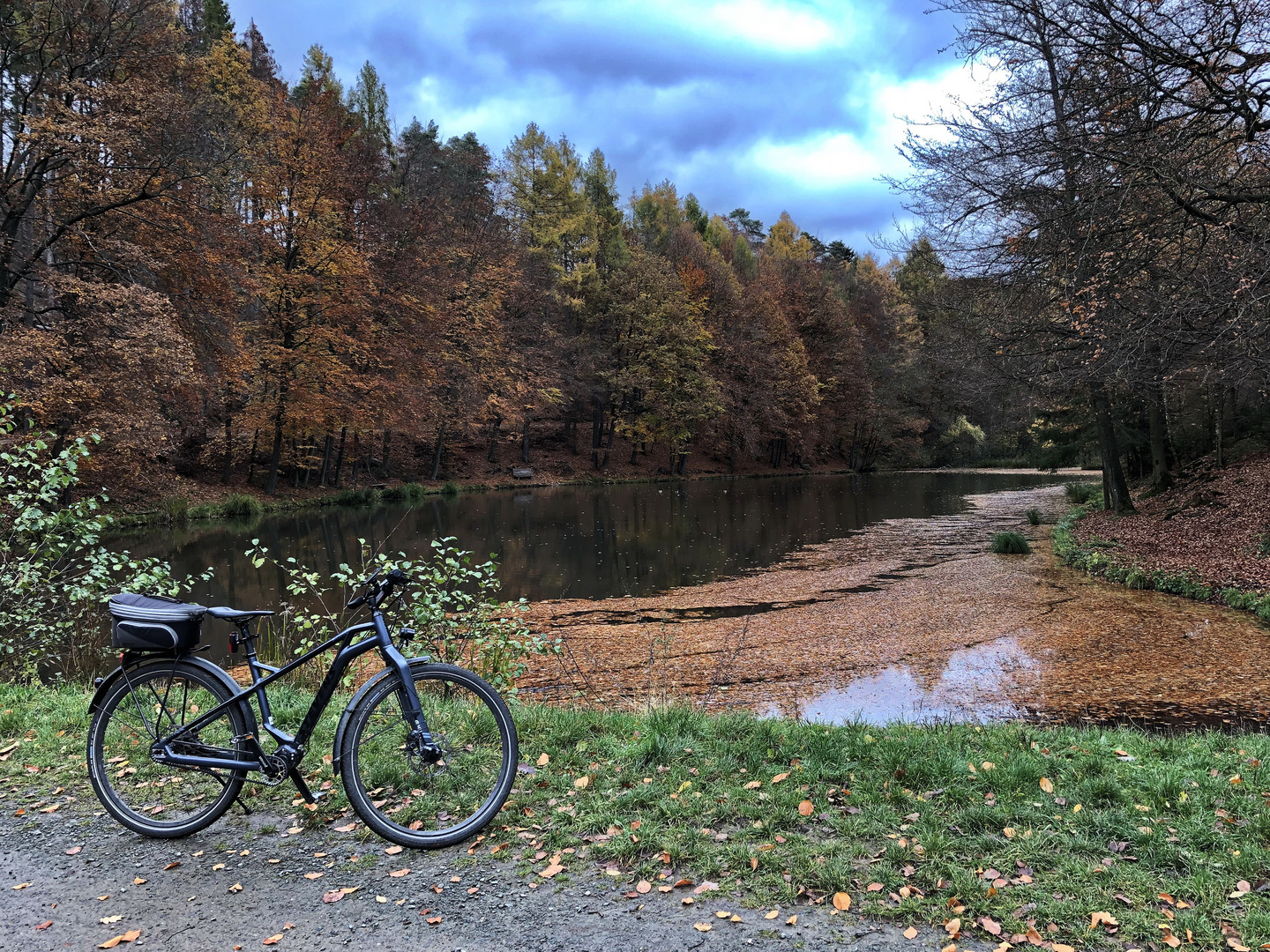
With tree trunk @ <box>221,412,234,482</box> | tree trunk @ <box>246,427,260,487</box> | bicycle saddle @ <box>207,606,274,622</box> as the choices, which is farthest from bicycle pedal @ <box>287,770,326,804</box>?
tree trunk @ <box>246,427,260,487</box>

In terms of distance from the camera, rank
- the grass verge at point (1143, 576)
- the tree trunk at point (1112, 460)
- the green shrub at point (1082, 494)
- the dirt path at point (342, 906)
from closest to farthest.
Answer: the dirt path at point (342, 906)
the grass verge at point (1143, 576)
the tree trunk at point (1112, 460)
the green shrub at point (1082, 494)

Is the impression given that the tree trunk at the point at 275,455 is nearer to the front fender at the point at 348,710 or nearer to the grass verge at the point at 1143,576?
the grass verge at the point at 1143,576

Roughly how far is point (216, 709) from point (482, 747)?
Answer: 1.27m

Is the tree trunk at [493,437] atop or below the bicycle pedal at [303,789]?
atop

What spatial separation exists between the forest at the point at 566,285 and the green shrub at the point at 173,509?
1061 millimetres

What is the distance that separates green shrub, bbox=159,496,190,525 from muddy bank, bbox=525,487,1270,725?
15.5m

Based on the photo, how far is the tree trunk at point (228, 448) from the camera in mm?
26984

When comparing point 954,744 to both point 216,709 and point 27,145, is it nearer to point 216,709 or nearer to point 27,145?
point 216,709

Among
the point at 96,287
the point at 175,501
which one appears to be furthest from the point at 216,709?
the point at 175,501

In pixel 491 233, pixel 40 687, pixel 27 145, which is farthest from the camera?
pixel 491 233

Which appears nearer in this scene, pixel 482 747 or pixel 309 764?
pixel 482 747

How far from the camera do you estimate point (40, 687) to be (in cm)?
638

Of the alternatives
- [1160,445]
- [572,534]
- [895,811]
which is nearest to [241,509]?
[572,534]

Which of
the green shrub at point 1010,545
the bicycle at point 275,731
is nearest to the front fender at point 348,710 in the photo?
the bicycle at point 275,731
